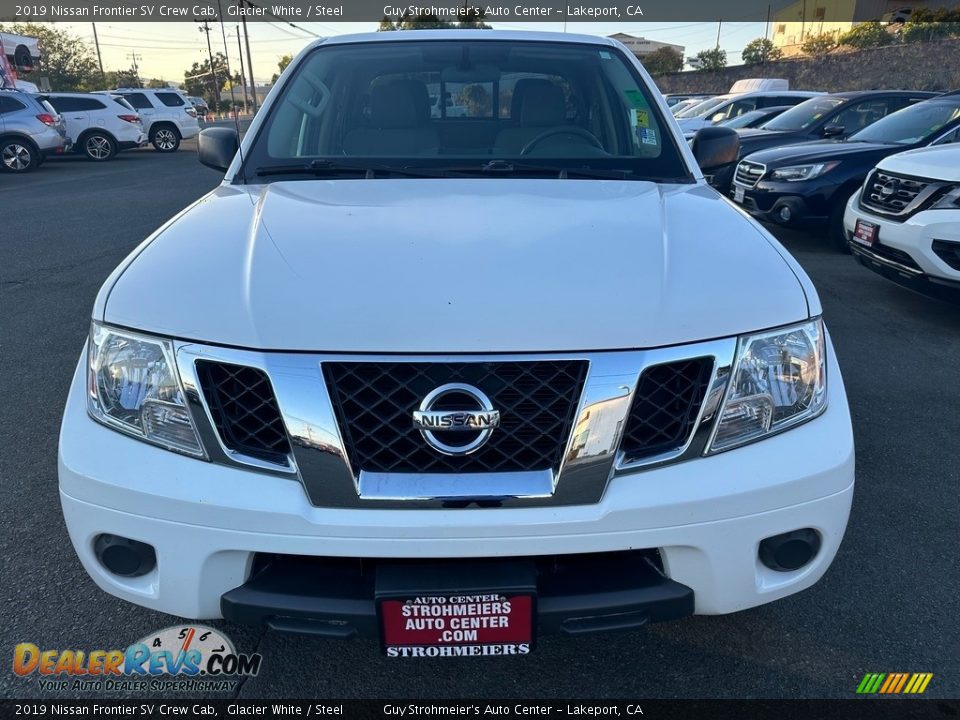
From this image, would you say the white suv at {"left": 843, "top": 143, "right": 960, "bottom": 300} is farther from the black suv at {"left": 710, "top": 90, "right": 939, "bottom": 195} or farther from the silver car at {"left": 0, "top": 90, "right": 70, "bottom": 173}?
the silver car at {"left": 0, "top": 90, "right": 70, "bottom": 173}

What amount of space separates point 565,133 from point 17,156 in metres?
16.4

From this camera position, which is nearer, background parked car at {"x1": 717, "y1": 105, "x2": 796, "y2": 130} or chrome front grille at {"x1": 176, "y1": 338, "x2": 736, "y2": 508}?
chrome front grille at {"x1": 176, "y1": 338, "x2": 736, "y2": 508}

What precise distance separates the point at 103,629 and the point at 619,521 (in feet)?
5.32

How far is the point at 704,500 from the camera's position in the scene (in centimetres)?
158

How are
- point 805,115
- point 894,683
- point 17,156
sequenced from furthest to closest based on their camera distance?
point 17,156, point 805,115, point 894,683

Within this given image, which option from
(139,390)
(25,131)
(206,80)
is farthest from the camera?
(206,80)

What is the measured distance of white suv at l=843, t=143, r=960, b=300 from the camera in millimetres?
4633

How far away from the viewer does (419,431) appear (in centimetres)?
155

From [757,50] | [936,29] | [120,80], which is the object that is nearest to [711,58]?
[757,50]

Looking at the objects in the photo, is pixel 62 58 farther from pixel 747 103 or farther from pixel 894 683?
pixel 894 683

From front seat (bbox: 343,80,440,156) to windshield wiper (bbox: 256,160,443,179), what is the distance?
0.18 m

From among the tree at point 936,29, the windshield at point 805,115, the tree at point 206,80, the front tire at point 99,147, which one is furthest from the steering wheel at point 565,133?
the tree at point 206,80

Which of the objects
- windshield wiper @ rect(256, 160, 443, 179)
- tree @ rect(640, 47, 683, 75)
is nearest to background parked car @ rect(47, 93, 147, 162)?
windshield wiper @ rect(256, 160, 443, 179)

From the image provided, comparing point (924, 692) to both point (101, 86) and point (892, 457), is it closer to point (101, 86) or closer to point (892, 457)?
point (892, 457)
